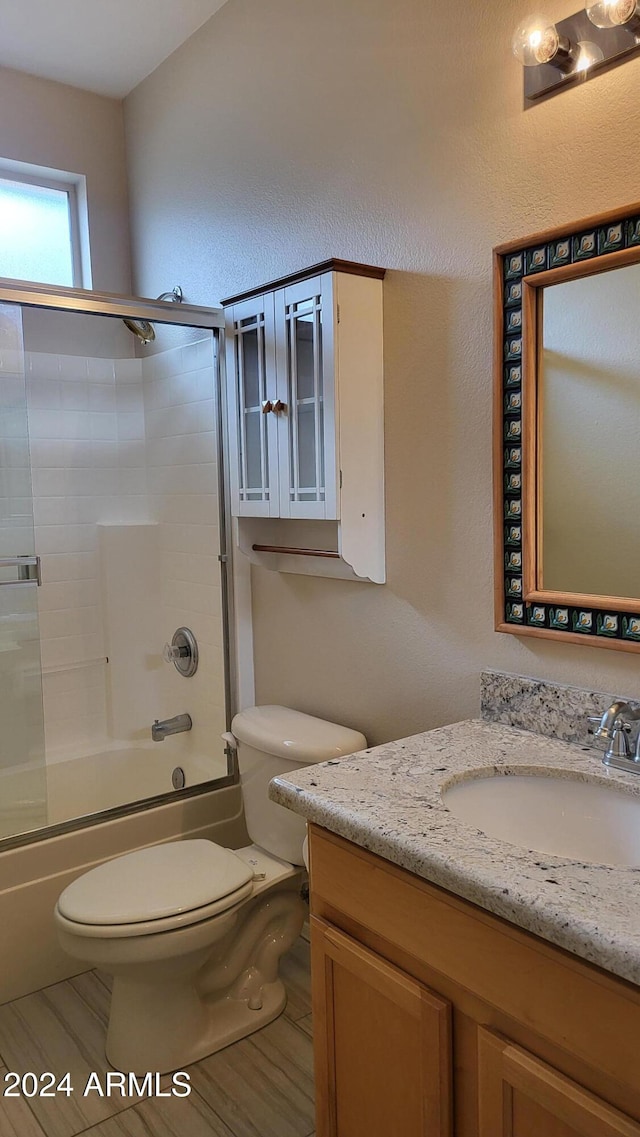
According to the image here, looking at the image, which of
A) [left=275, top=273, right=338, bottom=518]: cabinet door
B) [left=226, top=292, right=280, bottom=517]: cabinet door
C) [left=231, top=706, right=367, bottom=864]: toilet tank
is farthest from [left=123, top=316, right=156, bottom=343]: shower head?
[left=231, top=706, right=367, bottom=864]: toilet tank

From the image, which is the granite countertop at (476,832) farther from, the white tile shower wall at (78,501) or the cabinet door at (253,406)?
the white tile shower wall at (78,501)

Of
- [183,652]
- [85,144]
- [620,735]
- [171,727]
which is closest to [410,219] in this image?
[620,735]

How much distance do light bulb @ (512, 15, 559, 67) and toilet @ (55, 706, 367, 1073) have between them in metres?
1.48

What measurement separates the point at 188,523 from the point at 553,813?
168 cm

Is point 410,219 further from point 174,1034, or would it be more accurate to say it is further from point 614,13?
point 174,1034

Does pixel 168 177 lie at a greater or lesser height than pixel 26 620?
greater

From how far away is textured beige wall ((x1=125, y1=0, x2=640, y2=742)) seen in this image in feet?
5.08

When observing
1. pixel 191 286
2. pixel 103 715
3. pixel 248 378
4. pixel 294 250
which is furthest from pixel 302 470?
pixel 103 715

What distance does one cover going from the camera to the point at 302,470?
6.58 ft

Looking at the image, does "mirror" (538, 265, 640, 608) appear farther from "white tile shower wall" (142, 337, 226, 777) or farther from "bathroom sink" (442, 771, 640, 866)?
"white tile shower wall" (142, 337, 226, 777)

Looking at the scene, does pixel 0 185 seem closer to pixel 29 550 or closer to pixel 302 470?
pixel 29 550

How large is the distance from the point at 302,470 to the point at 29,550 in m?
1.05

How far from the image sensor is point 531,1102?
1003mm

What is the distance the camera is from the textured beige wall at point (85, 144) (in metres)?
2.77
